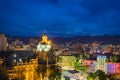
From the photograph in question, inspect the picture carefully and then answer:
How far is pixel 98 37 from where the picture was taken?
111 meters

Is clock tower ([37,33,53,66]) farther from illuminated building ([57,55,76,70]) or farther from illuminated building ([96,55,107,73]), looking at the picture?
illuminated building ([96,55,107,73])

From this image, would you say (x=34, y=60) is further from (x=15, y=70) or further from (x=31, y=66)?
(x=15, y=70)

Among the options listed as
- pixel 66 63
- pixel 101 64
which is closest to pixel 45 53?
pixel 101 64

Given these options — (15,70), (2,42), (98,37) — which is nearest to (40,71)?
(15,70)

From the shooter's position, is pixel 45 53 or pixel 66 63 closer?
pixel 45 53

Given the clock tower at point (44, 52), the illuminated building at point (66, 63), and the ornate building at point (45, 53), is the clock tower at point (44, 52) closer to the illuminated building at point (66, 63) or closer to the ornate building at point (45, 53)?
the ornate building at point (45, 53)

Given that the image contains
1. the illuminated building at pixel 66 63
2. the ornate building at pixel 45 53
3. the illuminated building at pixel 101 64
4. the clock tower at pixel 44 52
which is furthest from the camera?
the illuminated building at pixel 66 63

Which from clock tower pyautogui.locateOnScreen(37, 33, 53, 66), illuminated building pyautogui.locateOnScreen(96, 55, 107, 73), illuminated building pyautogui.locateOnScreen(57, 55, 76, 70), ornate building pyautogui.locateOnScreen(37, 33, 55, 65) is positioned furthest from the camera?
illuminated building pyautogui.locateOnScreen(57, 55, 76, 70)

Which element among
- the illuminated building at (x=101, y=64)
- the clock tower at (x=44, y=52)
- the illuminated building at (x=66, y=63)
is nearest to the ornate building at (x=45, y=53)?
the clock tower at (x=44, y=52)

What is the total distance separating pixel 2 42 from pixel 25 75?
17.9m

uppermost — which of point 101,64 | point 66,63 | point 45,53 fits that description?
point 45,53

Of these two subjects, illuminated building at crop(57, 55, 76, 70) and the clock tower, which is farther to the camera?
illuminated building at crop(57, 55, 76, 70)

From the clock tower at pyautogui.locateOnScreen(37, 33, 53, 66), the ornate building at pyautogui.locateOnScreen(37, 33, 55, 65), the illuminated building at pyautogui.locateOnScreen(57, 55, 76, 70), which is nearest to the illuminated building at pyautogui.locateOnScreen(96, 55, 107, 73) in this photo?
the illuminated building at pyautogui.locateOnScreen(57, 55, 76, 70)

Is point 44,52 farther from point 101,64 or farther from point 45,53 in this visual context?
point 101,64
